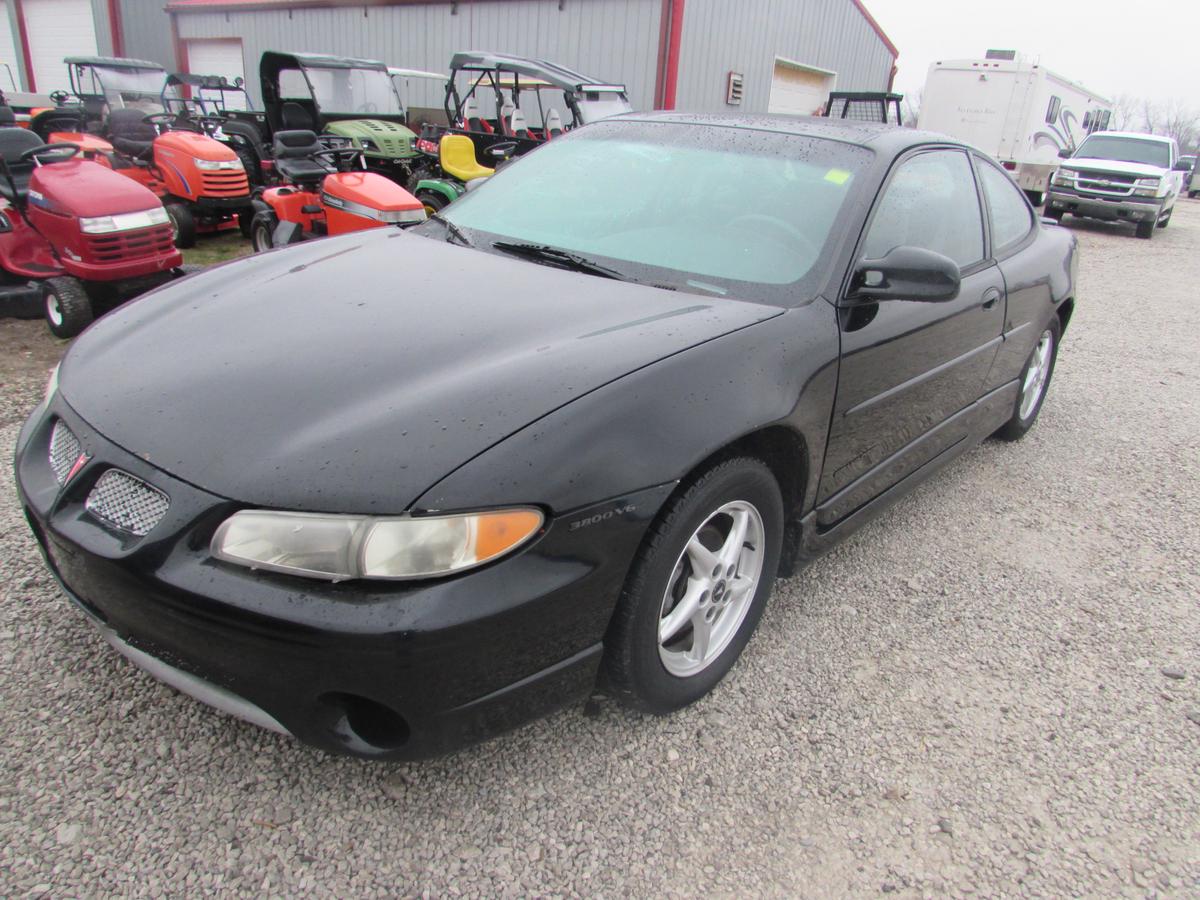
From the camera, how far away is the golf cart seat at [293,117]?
8516mm

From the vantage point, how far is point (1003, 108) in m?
16.1

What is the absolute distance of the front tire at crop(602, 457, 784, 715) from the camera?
1.85 m

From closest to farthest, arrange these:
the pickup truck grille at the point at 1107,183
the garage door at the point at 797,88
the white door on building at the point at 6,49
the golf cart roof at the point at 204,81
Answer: the golf cart roof at the point at 204,81
the pickup truck grille at the point at 1107,183
the garage door at the point at 797,88
the white door on building at the point at 6,49

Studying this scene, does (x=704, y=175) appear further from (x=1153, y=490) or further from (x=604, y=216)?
(x=1153, y=490)

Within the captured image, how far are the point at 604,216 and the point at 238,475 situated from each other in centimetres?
159

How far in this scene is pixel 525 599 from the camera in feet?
5.18

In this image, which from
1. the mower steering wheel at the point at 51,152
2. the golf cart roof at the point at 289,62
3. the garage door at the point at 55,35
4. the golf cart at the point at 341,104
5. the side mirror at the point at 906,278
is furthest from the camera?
the garage door at the point at 55,35

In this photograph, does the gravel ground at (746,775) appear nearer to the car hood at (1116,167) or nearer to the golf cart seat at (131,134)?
the golf cart seat at (131,134)

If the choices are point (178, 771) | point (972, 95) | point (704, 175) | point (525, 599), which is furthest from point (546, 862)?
point (972, 95)

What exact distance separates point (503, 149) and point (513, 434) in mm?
8132

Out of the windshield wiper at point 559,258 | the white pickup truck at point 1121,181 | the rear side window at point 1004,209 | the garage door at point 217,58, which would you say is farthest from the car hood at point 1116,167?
the garage door at point 217,58

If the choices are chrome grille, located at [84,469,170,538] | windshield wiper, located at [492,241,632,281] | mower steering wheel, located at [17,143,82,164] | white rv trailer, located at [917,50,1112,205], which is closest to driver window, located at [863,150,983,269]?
windshield wiper, located at [492,241,632,281]

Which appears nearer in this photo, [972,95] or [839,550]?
[839,550]

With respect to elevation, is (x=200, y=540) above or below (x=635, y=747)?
above
